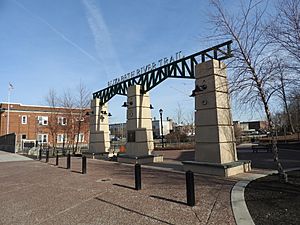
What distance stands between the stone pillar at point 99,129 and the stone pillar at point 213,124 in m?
10.7

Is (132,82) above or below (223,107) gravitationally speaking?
above

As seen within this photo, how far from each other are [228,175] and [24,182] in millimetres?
8340

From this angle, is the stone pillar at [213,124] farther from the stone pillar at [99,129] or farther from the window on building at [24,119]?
the window on building at [24,119]

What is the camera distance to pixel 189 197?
6.36m

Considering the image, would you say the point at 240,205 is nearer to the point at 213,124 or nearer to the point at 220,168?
the point at 220,168

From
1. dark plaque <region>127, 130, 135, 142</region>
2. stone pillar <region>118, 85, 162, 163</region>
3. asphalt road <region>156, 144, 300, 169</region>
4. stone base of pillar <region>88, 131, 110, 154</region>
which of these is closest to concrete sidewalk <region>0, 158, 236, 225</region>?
asphalt road <region>156, 144, 300, 169</region>

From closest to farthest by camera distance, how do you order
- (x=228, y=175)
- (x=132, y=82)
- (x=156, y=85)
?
(x=228, y=175), (x=156, y=85), (x=132, y=82)

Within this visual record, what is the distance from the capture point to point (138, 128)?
16.9 metres

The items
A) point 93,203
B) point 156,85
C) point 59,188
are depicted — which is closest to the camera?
point 93,203

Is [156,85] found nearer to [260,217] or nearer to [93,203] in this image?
[93,203]

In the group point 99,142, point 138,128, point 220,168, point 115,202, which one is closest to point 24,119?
point 99,142

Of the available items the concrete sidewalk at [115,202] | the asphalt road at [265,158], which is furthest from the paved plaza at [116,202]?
the asphalt road at [265,158]

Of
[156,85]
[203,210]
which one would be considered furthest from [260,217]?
[156,85]

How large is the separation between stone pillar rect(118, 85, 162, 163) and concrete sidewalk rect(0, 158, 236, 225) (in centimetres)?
645
